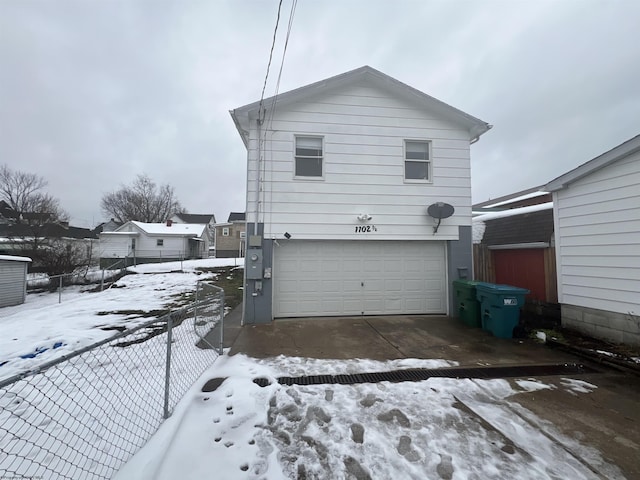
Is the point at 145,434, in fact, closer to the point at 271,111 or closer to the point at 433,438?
the point at 433,438

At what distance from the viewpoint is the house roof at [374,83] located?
268 inches

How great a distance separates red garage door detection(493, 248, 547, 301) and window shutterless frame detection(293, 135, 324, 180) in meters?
5.67

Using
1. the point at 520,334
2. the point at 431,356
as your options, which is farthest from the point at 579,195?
the point at 431,356

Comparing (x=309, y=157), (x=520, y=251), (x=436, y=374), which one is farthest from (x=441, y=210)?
(x=436, y=374)

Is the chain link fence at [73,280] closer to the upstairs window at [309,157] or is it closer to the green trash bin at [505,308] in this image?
the upstairs window at [309,157]

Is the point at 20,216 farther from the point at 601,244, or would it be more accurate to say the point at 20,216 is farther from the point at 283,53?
the point at 601,244

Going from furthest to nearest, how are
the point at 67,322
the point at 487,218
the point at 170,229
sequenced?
the point at 170,229
the point at 487,218
the point at 67,322

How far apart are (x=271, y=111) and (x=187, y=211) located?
47465 mm

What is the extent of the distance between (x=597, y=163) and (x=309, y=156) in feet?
19.1

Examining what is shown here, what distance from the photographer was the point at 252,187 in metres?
6.79

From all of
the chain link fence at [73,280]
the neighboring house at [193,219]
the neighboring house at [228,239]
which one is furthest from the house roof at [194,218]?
the chain link fence at [73,280]

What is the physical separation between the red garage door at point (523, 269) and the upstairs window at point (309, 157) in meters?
5.71

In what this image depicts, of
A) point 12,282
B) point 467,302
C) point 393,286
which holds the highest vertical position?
point 393,286

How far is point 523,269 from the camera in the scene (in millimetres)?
7363
